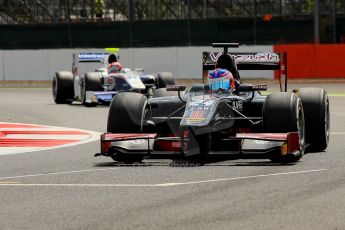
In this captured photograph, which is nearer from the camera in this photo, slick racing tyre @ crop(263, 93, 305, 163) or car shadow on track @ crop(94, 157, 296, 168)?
car shadow on track @ crop(94, 157, 296, 168)

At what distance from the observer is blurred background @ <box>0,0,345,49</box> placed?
45.9 m

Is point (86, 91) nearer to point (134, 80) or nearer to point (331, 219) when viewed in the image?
point (134, 80)

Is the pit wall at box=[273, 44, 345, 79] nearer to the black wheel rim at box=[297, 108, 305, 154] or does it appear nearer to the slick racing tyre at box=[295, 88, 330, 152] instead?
the slick racing tyre at box=[295, 88, 330, 152]

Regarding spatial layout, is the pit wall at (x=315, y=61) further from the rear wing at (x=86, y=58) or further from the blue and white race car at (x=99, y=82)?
the rear wing at (x=86, y=58)

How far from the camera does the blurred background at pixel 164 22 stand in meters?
45.9

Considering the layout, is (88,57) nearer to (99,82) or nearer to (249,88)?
(99,82)

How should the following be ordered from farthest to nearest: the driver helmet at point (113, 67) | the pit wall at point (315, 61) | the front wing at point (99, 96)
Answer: the pit wall at point (315, 61) → the driver helmet at point (113, 67) → the front wing at point (99, 96)

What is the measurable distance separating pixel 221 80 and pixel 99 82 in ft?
45.9

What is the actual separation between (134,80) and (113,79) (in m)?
0.55

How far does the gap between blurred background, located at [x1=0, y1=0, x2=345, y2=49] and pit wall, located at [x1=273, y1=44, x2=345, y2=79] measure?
2.77 metres

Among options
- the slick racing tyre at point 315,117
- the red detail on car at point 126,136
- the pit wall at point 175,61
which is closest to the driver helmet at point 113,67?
the pit wall at point 175,61

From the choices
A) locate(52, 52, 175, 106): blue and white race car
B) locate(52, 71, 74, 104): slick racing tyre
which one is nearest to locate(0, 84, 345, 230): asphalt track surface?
locate(52, 52, 175, 106): blue and white race car

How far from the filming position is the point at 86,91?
28031 millimetres

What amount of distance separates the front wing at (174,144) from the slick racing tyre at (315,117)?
Answer: 141 cm
